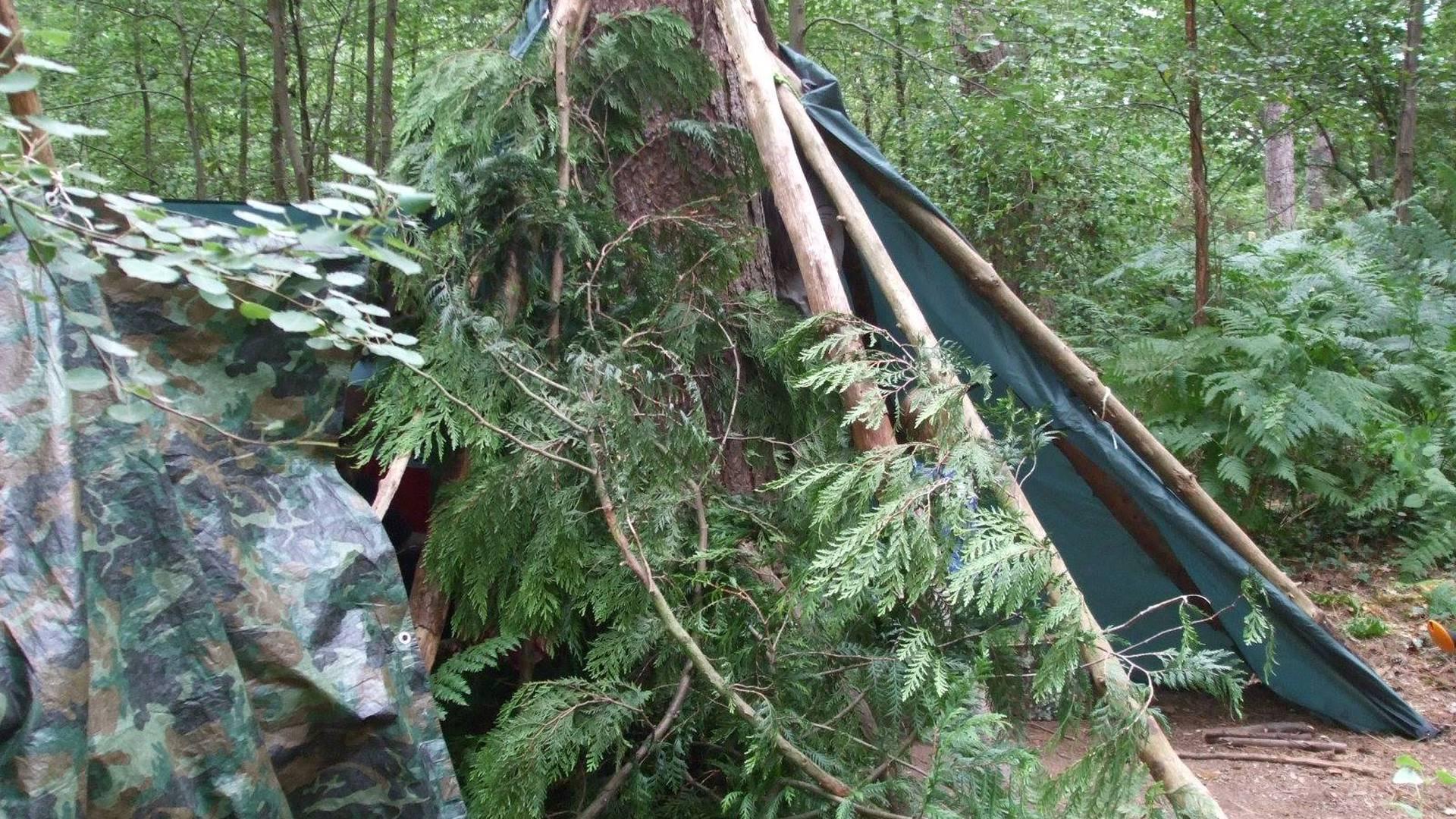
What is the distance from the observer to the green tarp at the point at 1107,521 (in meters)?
3.28

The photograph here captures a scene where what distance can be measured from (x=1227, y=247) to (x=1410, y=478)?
2.55m

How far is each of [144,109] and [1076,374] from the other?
7.75 m

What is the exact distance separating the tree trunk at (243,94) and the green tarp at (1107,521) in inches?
218

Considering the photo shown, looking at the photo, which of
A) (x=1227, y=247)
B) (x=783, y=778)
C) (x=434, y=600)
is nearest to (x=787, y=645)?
(x=783, y=778)

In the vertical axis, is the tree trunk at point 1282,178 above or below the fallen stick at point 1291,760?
above

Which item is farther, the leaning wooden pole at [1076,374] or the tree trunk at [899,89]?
the tree trunk at [899,89]

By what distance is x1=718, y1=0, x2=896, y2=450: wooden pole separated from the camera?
8.82 feet

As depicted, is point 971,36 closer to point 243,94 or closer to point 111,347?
point 243,94

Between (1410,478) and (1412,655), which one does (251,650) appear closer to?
(1412,655)

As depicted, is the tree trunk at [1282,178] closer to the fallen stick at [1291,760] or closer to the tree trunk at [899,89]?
the tree trunk at [899,89]

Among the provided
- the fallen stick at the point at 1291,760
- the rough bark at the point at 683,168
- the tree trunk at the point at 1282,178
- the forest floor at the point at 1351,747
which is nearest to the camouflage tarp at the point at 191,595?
the rough bark at the point at 683,168

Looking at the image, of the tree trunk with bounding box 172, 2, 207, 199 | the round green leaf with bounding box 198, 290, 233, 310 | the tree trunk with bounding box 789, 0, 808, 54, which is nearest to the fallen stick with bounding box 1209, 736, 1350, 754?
the round green leaf with bounding box 198, 290, 233, 310

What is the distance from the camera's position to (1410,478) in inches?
178

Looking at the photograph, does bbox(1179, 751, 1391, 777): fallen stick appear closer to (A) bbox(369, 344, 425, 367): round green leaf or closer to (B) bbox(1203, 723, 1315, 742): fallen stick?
(B) bbox(1203, 723, 1315, 742): fallen stick
